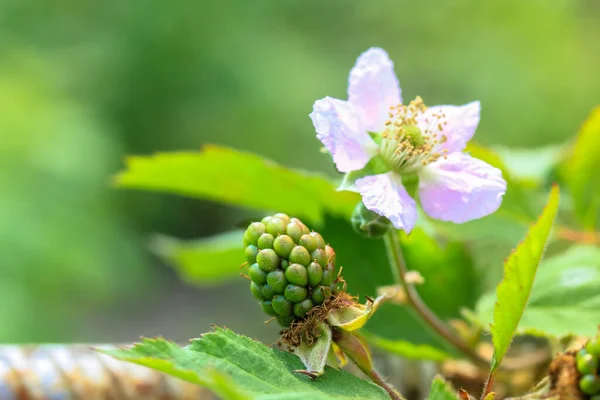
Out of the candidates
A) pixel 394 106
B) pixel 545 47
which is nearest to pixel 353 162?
pixel 394 106

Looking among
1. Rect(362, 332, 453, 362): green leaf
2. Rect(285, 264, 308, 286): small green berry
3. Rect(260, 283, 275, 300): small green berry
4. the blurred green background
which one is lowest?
Rect(260, 283, 275, 300): small green berry

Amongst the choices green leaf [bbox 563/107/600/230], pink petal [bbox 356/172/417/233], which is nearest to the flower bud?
pink petal [bbox 356/172/417/233]

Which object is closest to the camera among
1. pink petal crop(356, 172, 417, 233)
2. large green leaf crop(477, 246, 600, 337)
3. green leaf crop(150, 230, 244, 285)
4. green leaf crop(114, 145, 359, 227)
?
pink petal crop(356, 172, 417, 233)

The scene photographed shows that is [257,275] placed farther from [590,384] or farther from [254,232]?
[590,384]

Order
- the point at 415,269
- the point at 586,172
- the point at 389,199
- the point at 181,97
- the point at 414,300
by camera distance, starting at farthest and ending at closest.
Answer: the point at 181,97, the point at 586,172, the point at 415,269, the point at 414,300, the point at 389,199

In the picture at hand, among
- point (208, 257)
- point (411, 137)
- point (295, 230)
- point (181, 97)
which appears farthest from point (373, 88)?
point (181, 97)

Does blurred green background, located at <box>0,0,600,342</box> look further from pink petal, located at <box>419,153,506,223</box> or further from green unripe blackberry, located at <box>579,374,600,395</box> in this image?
green unripe blackberry, located at <box>579,374,600,395</box>

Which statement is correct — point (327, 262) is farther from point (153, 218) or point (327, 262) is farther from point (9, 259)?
point (153, 218)
